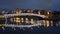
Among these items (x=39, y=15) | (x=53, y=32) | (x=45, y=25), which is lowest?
(x=53, y=32)

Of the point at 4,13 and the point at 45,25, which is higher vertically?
the point at 4,13

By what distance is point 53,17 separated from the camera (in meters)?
1.91

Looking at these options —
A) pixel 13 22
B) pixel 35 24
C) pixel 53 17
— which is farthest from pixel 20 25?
pixel 53 17

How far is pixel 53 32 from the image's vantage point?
1.96 meters

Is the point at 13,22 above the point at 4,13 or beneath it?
beneath

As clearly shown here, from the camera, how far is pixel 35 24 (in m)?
1.92

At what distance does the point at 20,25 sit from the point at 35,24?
0.78 ft

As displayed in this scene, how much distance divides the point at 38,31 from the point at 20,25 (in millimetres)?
291

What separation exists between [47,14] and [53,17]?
0.10m

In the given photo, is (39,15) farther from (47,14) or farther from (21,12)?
(21,12)

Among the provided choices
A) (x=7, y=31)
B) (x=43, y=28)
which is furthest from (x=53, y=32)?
(x=7, y=31)

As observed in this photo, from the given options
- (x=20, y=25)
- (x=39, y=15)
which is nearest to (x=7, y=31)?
(x=20, y=25)

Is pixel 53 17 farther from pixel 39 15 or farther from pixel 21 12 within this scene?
pixel 21 12

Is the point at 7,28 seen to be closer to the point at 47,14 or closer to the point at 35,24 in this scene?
the point at 35,24
